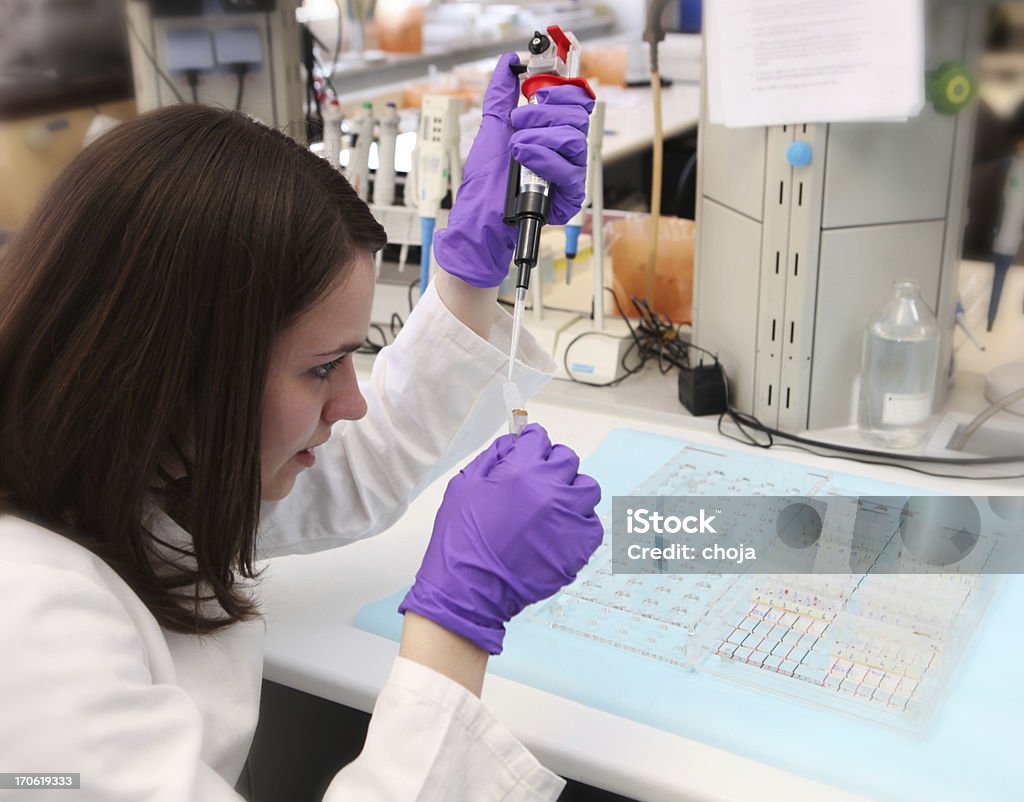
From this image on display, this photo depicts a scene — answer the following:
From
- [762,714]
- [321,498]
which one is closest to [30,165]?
[321,498]

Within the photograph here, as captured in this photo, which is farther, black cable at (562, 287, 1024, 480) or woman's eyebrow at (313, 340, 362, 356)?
black cable at (562, 287, 1024, 480)

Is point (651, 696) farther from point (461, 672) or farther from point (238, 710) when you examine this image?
point (238, 710)

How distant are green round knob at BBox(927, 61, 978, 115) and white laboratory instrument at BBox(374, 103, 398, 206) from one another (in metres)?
0.84

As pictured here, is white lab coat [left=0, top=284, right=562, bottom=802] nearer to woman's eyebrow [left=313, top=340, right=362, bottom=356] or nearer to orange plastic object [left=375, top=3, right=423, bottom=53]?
woman's eyebrow [left=313, top=340, right=362, bottom=356]

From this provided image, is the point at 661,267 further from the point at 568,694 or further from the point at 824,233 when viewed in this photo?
the point at 568,694

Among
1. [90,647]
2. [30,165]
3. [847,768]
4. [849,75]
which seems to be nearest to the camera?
[90,647]

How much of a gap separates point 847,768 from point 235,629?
511 millimetres

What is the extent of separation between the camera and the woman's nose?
860 millimetres

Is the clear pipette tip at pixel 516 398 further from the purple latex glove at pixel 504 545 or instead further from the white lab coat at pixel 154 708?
the white lab coat at pixel 154 708

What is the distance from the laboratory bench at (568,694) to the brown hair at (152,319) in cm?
21

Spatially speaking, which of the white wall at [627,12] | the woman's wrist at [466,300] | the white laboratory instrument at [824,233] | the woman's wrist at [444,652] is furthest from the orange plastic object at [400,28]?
the woman's wrist at [444,652]

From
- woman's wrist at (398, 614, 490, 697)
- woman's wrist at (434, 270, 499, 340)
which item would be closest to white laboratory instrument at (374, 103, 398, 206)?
woman's wrist at (434, 270, 499, 340)

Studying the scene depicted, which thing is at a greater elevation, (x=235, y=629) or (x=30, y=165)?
(x=30, y=165)

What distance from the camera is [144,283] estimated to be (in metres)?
0.70
